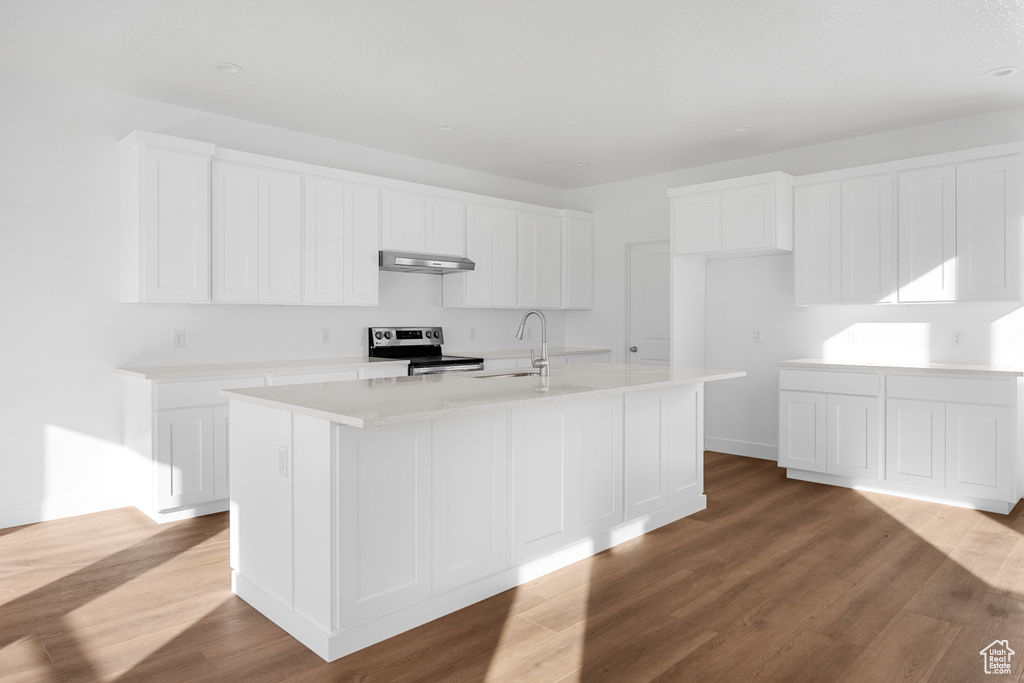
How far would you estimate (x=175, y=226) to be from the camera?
4.02 metres

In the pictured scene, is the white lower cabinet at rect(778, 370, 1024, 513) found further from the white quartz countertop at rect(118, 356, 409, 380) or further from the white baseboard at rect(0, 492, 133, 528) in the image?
the white baseboard at rect(0, 492, 133, 528)

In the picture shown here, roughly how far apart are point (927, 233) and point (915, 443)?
4.89ft

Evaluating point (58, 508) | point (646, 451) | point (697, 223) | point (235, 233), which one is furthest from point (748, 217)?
point (58, 508)

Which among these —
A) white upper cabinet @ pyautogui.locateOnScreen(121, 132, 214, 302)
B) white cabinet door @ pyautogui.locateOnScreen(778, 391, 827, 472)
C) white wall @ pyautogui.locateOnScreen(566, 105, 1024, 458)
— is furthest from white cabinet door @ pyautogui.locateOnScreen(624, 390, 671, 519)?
white upper cabinet @ pyautogui.locateOnScreen(121, 132, 214, 302)

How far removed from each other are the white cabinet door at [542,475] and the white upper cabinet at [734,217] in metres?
2.86

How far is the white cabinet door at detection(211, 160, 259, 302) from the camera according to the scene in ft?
13.9

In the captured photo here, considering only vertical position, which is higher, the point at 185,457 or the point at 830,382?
the point at 830,382

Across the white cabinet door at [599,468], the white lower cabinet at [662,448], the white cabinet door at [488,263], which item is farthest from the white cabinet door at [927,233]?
the white cabinet door at [488,263]

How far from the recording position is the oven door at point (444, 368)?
4988 mm

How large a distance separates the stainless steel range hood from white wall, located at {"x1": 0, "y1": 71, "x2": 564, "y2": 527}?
1168mm

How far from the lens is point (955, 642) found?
240cm

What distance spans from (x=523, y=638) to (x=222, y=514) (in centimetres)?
253

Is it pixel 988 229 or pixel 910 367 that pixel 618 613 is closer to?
pixel 910 367

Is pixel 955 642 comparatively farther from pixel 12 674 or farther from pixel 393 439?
pixel 12 674
